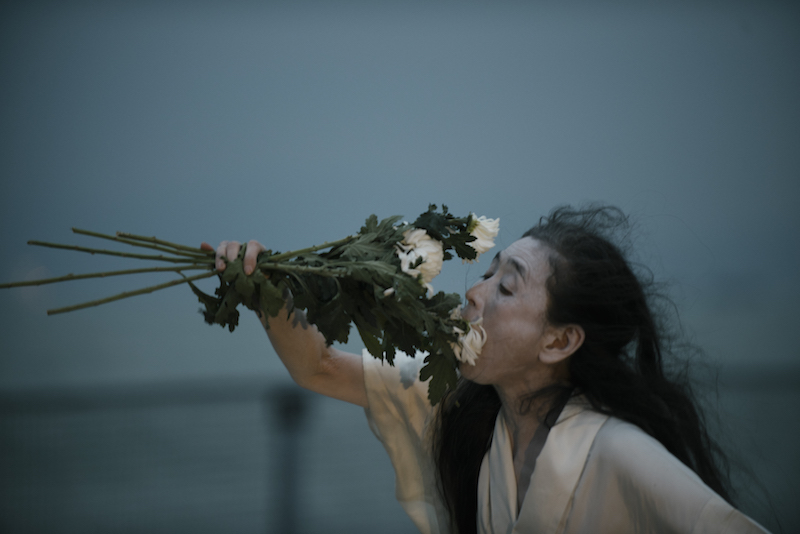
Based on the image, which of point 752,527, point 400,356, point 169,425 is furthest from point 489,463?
point 169,425

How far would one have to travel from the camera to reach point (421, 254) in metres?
1.11

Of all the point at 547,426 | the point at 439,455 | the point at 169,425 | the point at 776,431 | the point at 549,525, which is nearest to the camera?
the point at 549,525

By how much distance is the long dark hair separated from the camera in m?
1.35

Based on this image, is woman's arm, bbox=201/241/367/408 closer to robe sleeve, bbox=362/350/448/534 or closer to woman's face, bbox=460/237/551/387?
robe sleeve, bbox=362/350/448/534

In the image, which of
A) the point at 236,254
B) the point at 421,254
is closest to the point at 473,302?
the point at 421,254

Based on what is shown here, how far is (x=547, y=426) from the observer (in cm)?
139

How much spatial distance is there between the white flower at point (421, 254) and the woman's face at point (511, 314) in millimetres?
259

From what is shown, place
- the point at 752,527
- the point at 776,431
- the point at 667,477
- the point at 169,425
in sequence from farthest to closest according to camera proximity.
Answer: the point at 776,431 → the point at 169,425 → the point at 667,477 → the point at 752,527

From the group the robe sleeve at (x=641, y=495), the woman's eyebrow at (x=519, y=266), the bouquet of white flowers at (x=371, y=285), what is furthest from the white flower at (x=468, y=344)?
the robe sleeve at (x=641, y=495)

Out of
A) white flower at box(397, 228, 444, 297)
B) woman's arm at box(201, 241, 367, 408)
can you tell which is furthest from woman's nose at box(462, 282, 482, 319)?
woman's arm at box(201, 241, 367, 408)

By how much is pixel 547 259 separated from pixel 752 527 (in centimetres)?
68

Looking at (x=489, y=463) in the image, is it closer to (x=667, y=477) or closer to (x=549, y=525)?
(x=549, y=525)

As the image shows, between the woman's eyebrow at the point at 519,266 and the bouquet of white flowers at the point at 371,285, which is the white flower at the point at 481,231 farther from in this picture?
the woman's eyebrow at the point at 519,266

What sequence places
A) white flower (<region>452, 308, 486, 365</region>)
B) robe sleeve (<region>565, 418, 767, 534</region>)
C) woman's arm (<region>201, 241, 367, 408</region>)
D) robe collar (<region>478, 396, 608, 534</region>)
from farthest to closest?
woman's arm (<region>201, 241, 367, 408</region>) → robe collar (<region>478, 396, 608, 534</region>) → white flower (<region>452, 308, 486, 365</region>) → robe sleeve (<region>565, 418, 767, 534</region>)
